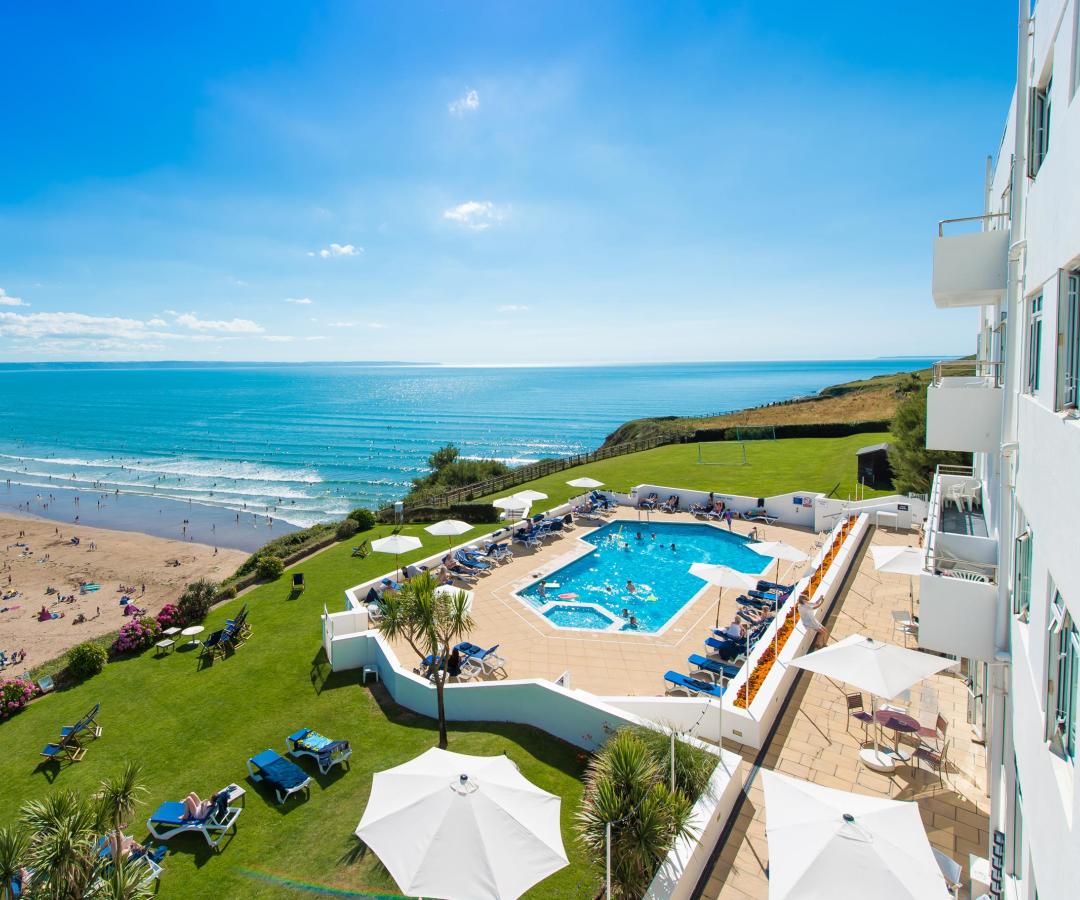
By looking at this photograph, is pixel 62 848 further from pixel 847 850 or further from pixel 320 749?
pixel 847 850

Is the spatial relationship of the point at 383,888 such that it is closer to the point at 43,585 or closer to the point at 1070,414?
the point at 1070,414

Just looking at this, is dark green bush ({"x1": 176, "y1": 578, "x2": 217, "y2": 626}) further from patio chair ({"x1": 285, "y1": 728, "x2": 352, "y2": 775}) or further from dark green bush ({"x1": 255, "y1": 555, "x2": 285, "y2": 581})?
patio chair ({"x1": 285, "y1": 728, "x2": 352, "y2": 775})

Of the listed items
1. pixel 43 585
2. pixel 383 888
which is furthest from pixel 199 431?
pixel 383 888

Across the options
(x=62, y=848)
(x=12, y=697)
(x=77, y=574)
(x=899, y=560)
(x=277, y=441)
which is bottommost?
(x=77, y=574)

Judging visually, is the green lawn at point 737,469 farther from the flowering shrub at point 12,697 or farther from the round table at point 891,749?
the flowering shrub at point 12,697

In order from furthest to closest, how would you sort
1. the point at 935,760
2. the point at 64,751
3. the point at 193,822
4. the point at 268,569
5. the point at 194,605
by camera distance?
the point at 268,569 < the point at 194,605 < the point at 64,751 < the point at 935,760 < the point at 193,822

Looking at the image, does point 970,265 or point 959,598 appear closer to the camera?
point 959,598

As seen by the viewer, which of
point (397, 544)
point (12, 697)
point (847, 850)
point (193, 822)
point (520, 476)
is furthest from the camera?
point (520, 476)

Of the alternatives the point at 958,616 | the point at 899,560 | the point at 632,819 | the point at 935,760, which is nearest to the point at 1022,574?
the point at 958,616
